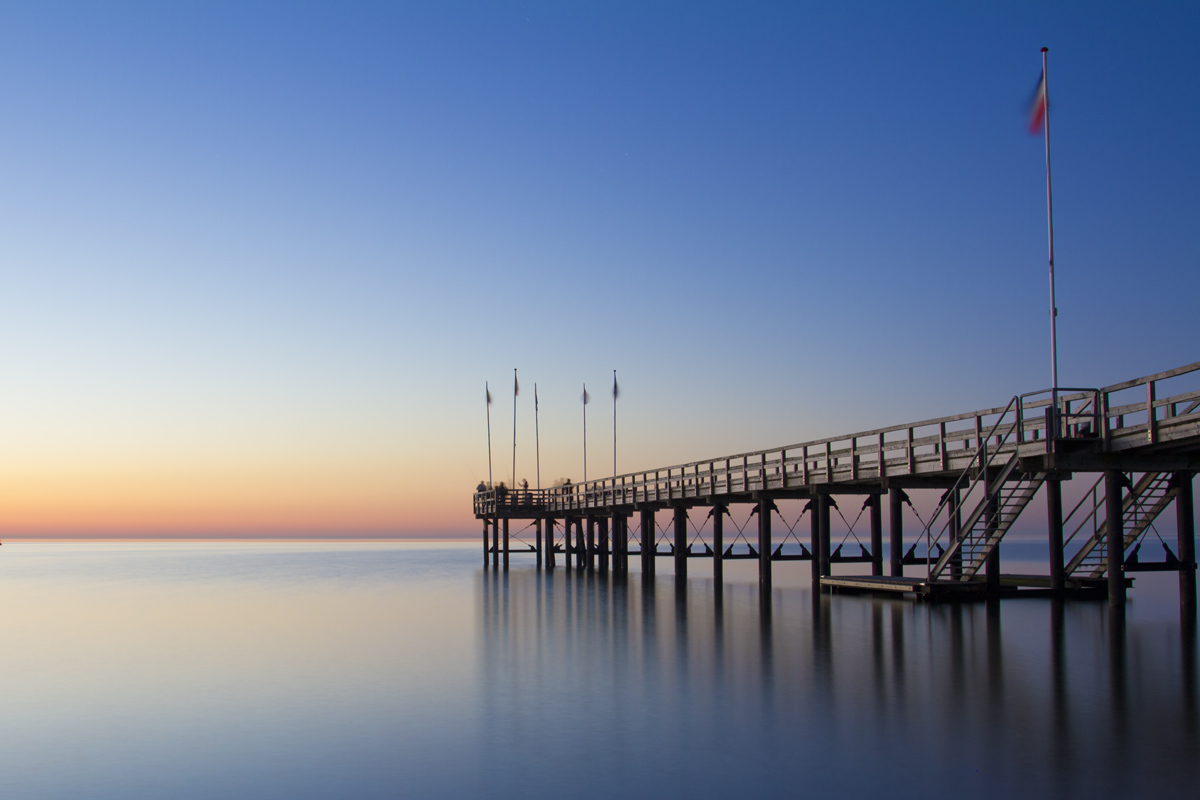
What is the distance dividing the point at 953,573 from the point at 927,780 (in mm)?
18294

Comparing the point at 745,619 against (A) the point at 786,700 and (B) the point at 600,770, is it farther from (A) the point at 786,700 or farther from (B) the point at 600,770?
(B) the point at 600,770

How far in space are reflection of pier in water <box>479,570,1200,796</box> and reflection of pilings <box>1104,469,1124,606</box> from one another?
843mm

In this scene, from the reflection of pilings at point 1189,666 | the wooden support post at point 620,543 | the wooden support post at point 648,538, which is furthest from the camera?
the wooden support post at point 620,543

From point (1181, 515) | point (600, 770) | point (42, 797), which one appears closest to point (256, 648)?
point (42, 797)

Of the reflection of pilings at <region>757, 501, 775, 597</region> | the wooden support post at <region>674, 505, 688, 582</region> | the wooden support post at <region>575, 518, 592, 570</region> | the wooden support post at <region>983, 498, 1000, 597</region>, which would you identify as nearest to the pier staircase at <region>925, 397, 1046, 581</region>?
the wooden support post at <region>983, 498, 1000, 597</region>

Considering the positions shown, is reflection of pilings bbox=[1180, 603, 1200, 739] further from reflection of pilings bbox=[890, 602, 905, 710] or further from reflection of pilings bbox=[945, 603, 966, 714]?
reflection of pilings bbox=[890, 602, 905, 710]

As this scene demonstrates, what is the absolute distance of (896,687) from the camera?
15.5 m

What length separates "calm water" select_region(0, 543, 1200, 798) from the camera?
10.8 m

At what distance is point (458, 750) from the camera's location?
12.5 m

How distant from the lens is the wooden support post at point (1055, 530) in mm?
26605

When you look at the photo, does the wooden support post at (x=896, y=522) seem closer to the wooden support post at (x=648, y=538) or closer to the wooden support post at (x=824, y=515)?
the wooden support post at (x=824, y=515)

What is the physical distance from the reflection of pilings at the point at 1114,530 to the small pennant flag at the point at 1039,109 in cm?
887

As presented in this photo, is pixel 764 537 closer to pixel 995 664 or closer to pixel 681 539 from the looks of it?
pixel 681 539

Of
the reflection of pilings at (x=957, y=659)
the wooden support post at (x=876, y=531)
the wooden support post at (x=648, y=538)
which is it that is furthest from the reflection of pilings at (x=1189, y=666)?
the wooden support post at (x=648, y=538)
